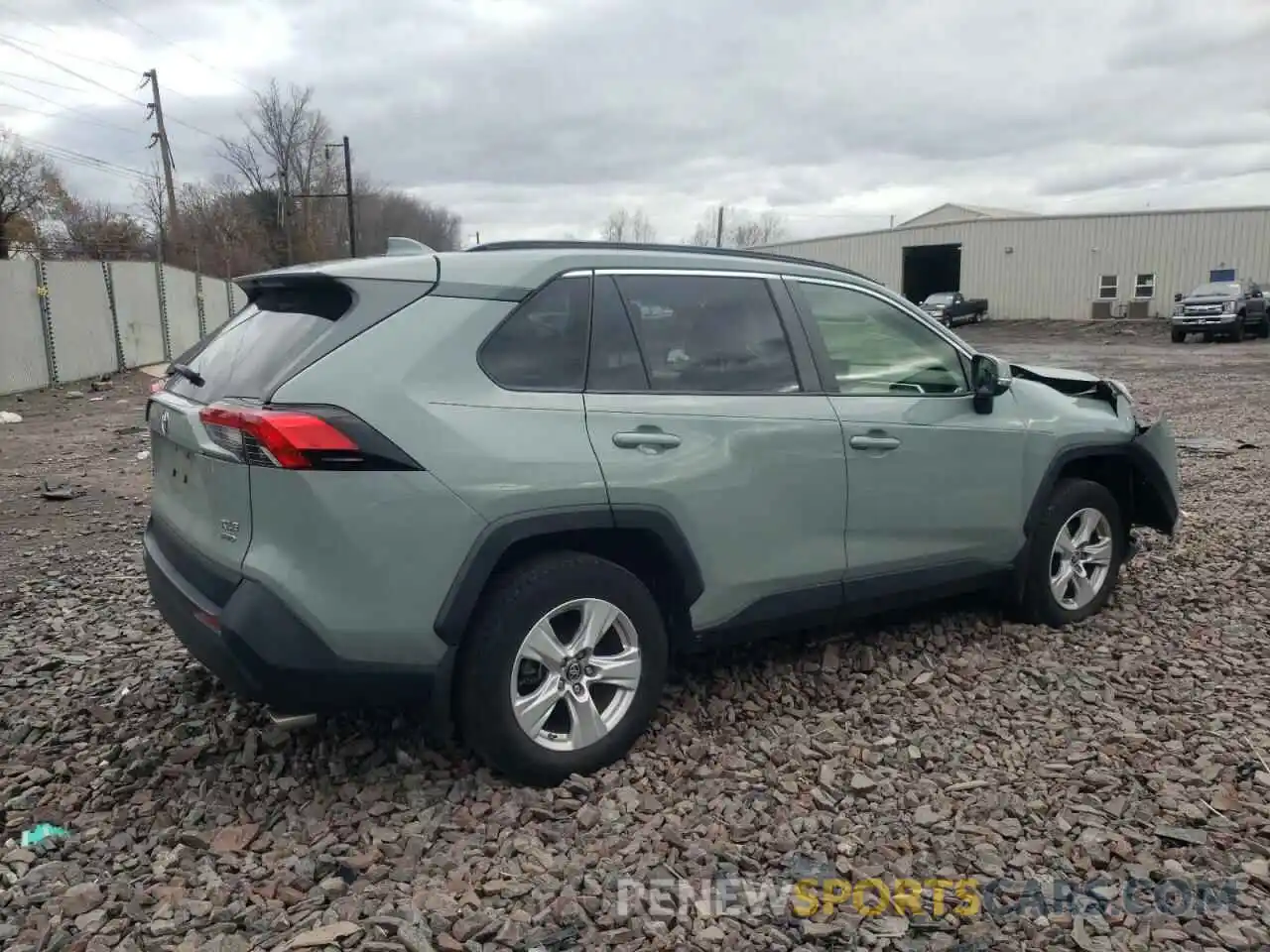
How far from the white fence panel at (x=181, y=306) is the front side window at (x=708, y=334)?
20122 mm

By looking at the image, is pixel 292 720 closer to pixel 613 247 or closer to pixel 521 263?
pixel 521 263

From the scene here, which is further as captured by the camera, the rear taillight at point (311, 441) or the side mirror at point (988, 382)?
the side mirror at point (988, 382)

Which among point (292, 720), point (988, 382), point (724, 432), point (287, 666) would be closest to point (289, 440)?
point (287, 666)

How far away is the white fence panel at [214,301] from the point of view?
2386 cm

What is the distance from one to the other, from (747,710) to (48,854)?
2.36 metres

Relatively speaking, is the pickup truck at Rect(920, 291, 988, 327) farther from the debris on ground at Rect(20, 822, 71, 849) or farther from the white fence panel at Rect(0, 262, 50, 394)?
the debris on ground at Rect(20, 822, 71, 849)

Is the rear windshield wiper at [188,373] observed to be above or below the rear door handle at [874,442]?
above

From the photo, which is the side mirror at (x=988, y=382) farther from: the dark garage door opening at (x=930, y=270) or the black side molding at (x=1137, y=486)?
the dark garage door opening at (x=930, y=270)

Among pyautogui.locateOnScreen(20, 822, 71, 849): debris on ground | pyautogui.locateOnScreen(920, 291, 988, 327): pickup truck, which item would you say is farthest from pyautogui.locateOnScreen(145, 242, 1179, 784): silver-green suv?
pyautogui.locateOnScreen(920, 291, 988, 327): pickup truck

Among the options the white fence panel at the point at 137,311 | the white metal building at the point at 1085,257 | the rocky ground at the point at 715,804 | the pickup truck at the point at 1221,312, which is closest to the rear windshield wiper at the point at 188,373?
the rocky ground at the point at 715,804

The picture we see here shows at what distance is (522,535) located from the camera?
2961mm

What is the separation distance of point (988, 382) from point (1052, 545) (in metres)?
0.90

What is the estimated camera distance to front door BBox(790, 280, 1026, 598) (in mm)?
3805

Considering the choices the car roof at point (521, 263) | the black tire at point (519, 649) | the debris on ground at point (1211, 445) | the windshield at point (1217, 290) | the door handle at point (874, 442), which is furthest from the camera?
the windshield at point (1217, 290)
